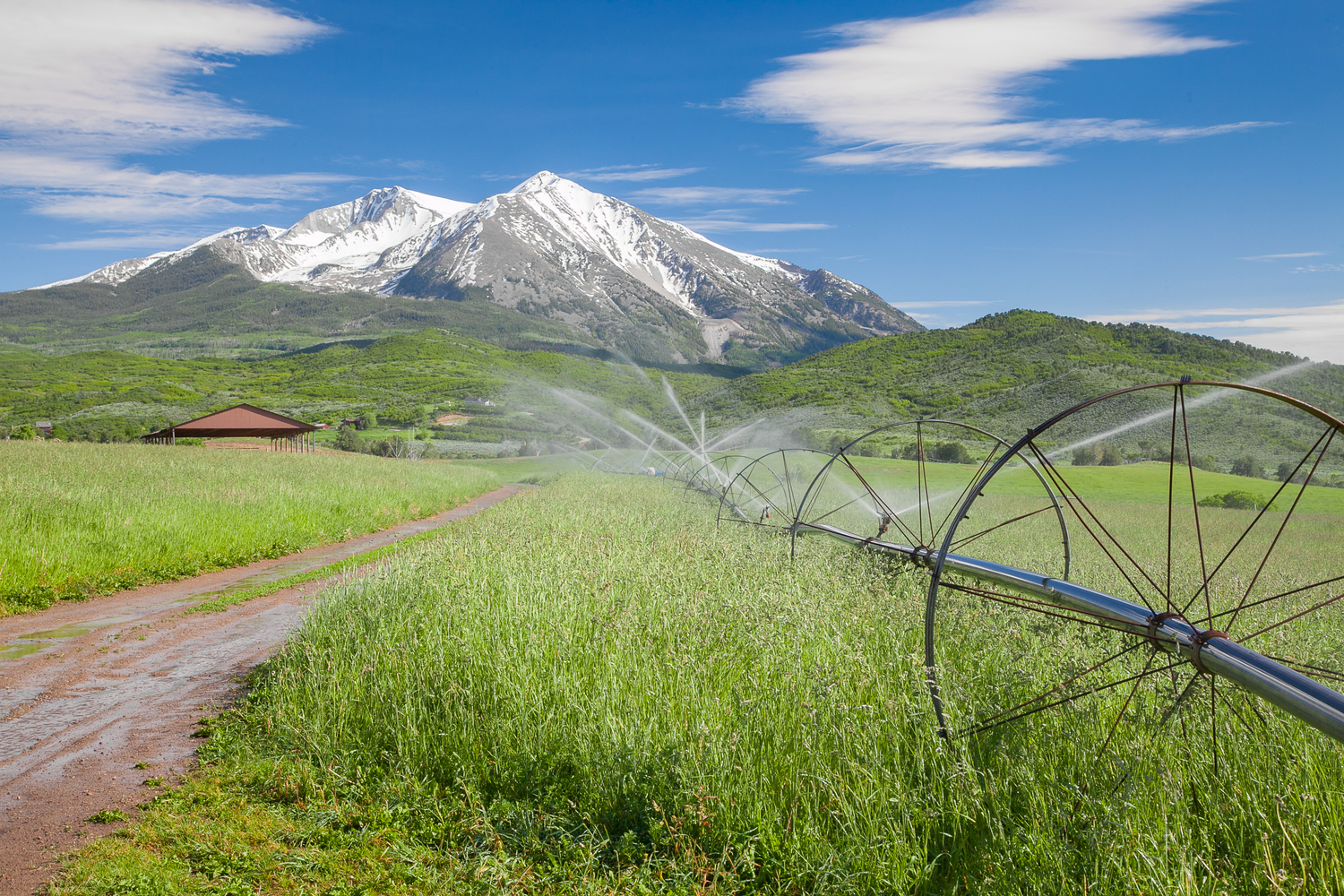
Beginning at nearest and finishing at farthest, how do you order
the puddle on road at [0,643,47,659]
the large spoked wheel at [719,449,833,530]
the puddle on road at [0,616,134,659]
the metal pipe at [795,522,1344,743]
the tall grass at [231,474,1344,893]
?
1. the metal pipe at [795,522,1344,743]
2. the tall grass at [231,474,1344,893]
3. the puddle on road at [0,643,47,659]
4. the puddle on road at [0,616,134,659]
5. the large spoked wheel at [719,449,833,530]

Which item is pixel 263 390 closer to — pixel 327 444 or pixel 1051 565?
pixel 327 444

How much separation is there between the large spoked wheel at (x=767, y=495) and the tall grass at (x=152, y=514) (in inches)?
329

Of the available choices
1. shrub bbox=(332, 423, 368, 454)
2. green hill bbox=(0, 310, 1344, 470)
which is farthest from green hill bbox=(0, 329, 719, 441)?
shrub bbox=(332, 423, 368, 454)

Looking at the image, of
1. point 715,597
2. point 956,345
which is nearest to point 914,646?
point 715,597

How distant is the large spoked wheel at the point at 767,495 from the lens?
1233 cm

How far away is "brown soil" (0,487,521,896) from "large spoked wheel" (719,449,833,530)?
641 cm

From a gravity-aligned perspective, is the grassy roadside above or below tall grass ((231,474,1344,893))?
below

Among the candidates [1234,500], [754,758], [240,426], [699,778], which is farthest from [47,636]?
[240,426]

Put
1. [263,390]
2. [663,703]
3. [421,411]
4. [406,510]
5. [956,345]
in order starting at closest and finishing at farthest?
1. [663,703]
2. [406,510]
3. [956,345]
4. [421,411]
5. [263,390]

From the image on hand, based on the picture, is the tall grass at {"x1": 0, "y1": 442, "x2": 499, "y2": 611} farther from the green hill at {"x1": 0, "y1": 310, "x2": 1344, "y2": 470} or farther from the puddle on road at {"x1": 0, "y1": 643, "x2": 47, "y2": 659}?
the green hill at {"x1": 0, "y1": 310, "x2": 1344, "y2": 470}

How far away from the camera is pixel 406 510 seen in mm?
20094

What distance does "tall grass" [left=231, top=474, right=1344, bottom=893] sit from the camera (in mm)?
2869

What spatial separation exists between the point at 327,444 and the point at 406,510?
53.7m

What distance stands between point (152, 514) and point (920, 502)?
12.3m
